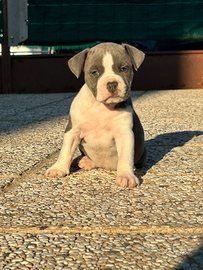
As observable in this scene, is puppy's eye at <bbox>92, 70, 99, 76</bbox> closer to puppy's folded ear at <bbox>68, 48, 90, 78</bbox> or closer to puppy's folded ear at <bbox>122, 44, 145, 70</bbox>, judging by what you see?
puppy's folded ear at <bbox>68, 48, 90, 78</bbox>

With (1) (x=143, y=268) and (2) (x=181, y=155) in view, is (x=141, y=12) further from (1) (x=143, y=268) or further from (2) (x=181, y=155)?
(1) (x=143, y=268)

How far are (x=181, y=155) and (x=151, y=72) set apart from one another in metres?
6.13

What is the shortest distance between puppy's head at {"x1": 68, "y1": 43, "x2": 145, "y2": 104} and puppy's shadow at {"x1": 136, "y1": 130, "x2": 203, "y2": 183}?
2.08 ft

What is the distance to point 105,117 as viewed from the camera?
11.1 ft

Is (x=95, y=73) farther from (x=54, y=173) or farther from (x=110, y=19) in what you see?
(x=110, y=19)

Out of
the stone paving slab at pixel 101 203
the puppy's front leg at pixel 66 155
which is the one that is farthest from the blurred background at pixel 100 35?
the stone paving slab at pixel 101 203

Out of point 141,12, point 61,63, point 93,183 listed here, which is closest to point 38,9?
point 61,63

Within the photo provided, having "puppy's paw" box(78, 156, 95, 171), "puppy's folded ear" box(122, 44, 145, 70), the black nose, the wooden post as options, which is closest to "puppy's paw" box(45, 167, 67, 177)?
"puppy's paw" box(78, 156, 95, 171)

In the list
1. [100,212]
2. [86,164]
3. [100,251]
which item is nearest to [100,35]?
[86,164]

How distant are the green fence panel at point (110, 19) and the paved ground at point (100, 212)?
17.7ft

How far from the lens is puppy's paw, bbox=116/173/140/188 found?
3.01m

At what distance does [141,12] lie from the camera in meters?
9.76

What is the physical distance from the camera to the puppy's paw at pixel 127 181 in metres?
3.01

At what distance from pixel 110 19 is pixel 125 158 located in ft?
23.1
